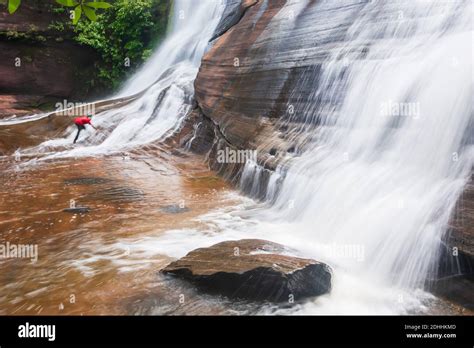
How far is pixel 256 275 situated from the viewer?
13.3 feet

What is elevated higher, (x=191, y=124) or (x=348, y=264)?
(x=191, y=124)

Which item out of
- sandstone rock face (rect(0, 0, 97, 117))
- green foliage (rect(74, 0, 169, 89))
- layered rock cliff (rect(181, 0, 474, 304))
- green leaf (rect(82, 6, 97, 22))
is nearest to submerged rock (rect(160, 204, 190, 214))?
layered rock cliff (rect(181, 0, 474, 304))

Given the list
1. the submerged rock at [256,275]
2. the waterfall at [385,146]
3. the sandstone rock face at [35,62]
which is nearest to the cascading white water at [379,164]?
the waterfall at [385,146]

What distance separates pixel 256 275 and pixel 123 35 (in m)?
18.4

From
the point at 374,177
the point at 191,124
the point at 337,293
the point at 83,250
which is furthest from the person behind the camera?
the point at 191,124

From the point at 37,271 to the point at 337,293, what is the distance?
10.3 ft

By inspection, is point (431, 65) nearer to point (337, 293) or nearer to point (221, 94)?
point (337, 293)

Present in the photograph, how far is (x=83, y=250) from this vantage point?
5.35m

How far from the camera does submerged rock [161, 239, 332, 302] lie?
157 inches

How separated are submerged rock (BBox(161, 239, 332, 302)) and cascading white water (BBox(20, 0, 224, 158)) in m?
8.33

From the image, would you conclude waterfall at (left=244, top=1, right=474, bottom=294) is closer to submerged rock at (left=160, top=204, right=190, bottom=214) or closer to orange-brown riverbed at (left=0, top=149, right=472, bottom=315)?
orange-brown riverbed at (left=0, top=149, right=472, bottom=315)

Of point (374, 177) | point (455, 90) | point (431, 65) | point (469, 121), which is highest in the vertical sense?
point (431, 65)
